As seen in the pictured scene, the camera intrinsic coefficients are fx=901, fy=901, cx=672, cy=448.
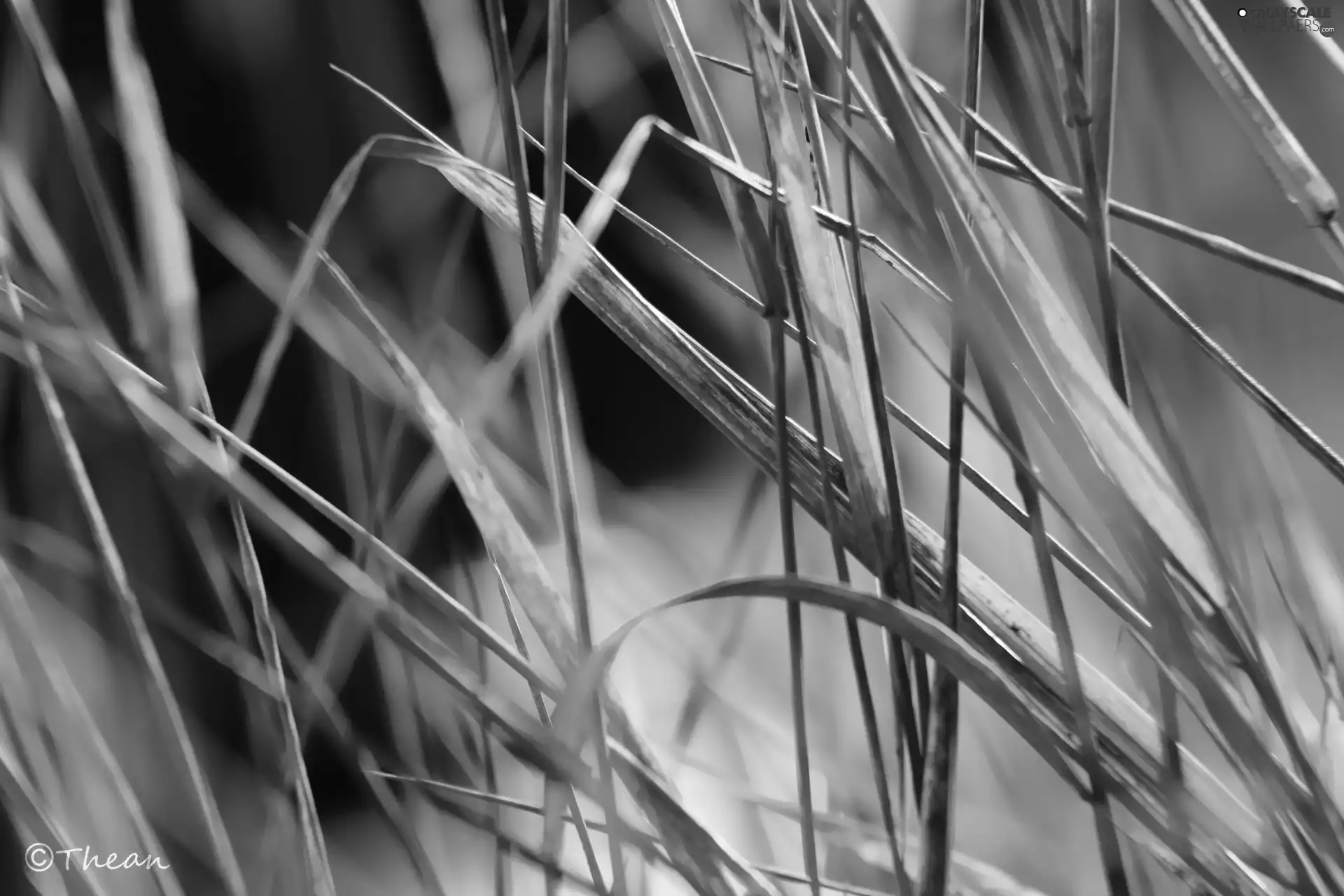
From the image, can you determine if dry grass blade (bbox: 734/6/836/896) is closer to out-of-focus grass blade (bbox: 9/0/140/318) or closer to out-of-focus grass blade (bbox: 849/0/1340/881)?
out-of-focus grass blade (bbox: 849/0/1340/881)

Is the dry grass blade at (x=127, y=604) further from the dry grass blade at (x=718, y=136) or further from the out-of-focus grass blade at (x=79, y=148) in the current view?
the dry grass blade at (x=718, y=136)

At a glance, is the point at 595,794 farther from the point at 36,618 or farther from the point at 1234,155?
the point at 1234,155

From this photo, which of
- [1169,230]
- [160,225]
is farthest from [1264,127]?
[160,225]

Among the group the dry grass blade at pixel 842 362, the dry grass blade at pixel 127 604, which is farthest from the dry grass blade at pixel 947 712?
the dry grass blade at pixel 127 604

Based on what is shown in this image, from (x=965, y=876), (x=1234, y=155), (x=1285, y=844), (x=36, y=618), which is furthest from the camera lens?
(x=1234, y=155)

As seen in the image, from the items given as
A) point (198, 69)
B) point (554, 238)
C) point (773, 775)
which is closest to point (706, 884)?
point (554, 238)

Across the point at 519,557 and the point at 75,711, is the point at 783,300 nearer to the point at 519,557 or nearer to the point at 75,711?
the point at 519,557
